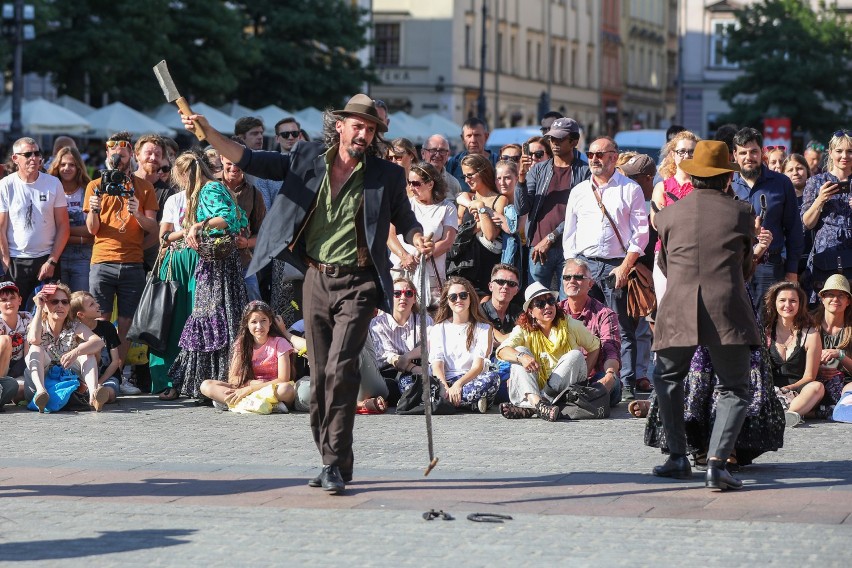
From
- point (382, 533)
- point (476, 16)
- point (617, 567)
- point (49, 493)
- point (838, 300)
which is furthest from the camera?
point (476, 16)

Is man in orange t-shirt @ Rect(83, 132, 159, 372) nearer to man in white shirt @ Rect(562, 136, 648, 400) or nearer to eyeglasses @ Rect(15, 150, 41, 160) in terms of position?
eyeglasses @ Rect(15, 150, 41, 160)

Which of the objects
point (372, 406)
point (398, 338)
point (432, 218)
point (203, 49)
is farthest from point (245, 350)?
point (203, 49)

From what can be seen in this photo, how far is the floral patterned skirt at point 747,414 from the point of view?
9195 mm

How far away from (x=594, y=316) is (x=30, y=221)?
4.56 meters

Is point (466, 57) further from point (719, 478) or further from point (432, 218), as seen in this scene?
point (719, 478)

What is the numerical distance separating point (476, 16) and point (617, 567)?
236 feet

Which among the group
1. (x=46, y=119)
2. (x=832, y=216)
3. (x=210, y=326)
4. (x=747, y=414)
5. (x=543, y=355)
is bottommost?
(x=747, y=414)

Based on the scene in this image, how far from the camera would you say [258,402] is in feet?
39.3

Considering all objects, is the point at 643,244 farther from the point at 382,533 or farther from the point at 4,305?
the point at 382,533

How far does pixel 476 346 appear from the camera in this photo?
12.4 metres

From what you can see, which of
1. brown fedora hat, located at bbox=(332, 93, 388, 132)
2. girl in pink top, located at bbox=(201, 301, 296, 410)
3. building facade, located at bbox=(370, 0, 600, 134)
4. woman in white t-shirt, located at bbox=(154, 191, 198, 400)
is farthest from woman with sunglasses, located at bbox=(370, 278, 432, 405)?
building facade, located at bbox=(370, 0, 600, 134)

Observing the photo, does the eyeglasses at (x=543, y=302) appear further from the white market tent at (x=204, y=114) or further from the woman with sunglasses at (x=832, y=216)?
the white market tent at (x=204, y=114)

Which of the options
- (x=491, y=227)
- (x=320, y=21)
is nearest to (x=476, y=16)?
(x=320, y=21)

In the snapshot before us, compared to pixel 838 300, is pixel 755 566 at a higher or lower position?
lower
